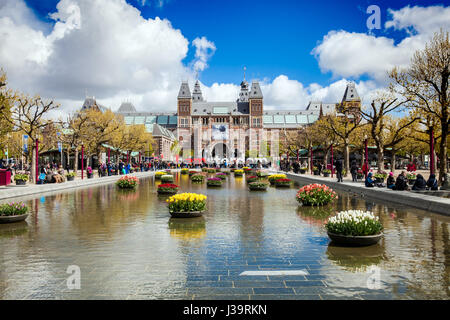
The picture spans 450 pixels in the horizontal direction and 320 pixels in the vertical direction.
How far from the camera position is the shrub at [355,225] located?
7564 mm

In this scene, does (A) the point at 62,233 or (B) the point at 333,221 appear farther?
(A) the point at 62,233

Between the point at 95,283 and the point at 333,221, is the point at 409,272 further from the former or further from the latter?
the point at 95,283

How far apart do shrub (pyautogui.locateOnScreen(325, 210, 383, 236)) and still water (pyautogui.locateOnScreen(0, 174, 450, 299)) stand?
0.37m

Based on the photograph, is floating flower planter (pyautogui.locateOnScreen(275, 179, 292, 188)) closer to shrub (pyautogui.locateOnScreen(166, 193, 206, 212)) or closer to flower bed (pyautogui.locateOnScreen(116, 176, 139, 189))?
flower bed (pyautogui.locateOnScreen(116, 176, 139, 189))

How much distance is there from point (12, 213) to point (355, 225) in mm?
9895

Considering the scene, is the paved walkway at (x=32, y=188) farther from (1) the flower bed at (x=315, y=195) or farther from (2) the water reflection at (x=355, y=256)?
(2) the water reflection at (x=355, y=256)

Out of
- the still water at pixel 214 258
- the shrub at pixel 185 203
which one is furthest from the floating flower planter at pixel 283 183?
the shrub at pixel 185 203

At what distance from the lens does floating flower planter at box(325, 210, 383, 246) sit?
24.7 ft

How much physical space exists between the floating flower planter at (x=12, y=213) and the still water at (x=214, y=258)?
→ 0.93 feet
